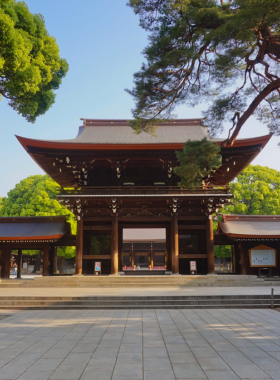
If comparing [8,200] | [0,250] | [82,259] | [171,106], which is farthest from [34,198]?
[171,106]

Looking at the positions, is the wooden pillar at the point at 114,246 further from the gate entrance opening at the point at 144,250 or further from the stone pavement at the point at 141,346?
the stone pavement at the point at 141,346

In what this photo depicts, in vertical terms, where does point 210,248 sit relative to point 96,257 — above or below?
above

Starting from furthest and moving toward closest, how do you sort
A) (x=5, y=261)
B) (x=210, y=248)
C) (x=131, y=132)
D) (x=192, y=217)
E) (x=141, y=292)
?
1. (x=131, y=132)
2. (x=5, y=261)
3. (x=192, y=217)
4. (x=210, y=248)
5. (x=141, y=292)

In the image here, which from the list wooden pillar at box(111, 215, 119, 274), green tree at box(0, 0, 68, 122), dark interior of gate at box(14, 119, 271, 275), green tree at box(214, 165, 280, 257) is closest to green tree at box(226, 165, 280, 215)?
green tree at box(214, 165, 280, 257)

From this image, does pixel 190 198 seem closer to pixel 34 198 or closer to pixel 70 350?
pixel 70 350

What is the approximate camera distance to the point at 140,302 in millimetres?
12531

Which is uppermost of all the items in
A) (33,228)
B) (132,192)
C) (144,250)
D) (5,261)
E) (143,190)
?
(143,190)

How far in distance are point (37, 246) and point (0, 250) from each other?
269cm

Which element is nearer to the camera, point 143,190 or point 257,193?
point 143,190

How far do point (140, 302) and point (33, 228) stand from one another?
13563mm

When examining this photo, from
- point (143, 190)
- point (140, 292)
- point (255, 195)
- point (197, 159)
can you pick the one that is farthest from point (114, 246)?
point (255, 195)

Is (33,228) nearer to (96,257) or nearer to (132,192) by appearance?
(96,257)

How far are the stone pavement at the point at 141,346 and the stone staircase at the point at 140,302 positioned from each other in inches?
58.9

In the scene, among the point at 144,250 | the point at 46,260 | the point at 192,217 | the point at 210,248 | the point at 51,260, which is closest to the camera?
the point at 210,248
